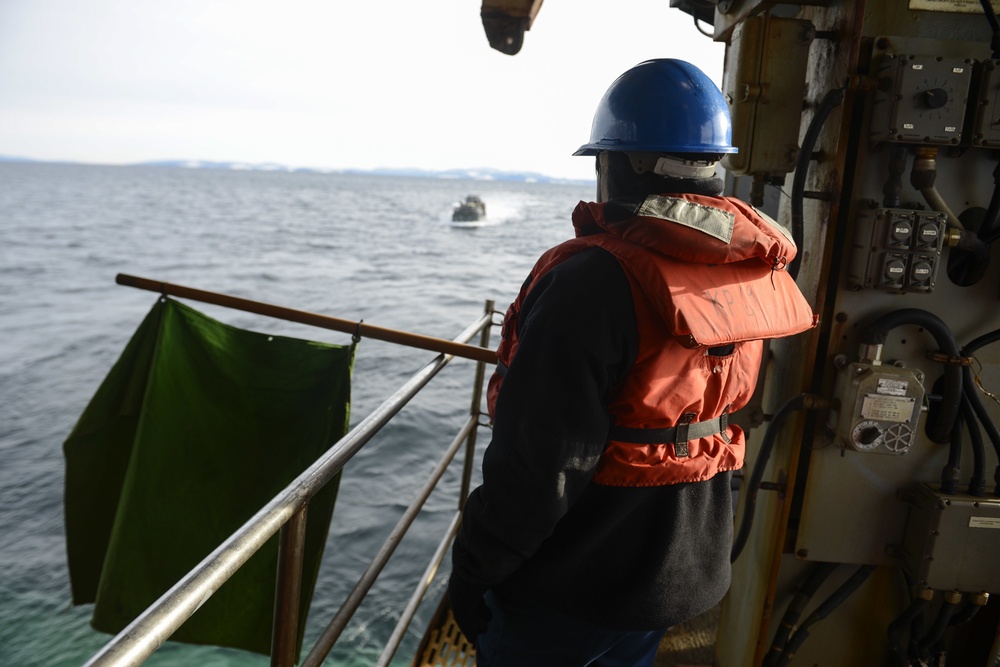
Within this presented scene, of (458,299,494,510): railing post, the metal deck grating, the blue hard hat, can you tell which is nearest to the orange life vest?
the blue hard hat

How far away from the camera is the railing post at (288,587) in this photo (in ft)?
4.83

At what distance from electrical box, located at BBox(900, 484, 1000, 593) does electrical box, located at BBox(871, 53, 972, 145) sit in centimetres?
117

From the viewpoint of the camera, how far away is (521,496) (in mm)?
1351

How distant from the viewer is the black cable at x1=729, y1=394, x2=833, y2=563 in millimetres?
2334

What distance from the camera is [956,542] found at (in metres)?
2.32

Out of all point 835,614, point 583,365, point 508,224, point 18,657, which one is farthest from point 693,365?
point 508,224

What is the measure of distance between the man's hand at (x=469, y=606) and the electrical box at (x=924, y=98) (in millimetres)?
1790

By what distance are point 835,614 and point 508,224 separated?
178 feet

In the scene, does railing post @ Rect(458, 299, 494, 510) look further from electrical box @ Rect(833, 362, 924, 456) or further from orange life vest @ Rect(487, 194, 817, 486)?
orange life vest @ Rect(487, 194, 817, 486)

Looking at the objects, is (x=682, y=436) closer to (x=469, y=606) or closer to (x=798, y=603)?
(x=469, y=606)

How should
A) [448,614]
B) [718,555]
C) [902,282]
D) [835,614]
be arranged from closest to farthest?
[718,555] < [902,282] < [835,614] < [448,614]

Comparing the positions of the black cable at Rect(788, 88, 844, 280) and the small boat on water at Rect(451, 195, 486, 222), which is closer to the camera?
the black cable at Rect(788, 88, 844, 280)

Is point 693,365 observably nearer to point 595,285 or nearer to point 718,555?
point 595,285

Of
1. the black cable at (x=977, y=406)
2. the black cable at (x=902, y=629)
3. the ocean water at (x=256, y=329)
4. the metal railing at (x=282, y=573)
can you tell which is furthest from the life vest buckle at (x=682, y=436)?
Result: the ocean water at (x=256, y=329)
